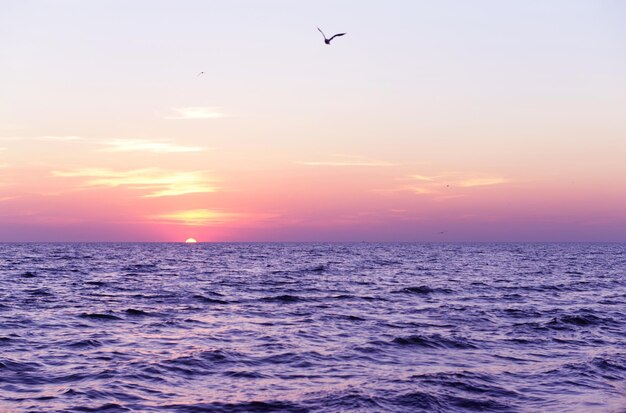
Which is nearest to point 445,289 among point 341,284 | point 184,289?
point 341,284

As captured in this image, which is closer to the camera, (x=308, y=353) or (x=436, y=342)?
(x=308, y=353)

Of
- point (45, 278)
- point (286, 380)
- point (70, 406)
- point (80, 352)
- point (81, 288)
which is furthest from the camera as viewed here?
point (45, 278)

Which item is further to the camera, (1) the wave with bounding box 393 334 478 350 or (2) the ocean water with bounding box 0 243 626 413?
(1) the wave with bounding box 393 334 478 350

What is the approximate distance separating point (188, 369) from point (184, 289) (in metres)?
27.5

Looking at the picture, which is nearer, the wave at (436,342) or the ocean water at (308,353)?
the ocean water at (308,353)

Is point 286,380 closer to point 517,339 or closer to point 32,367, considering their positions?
point 32,367

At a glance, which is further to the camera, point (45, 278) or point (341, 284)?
point (45, 278)

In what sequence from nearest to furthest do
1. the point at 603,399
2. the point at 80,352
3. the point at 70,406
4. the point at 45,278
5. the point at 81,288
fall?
the point at 70,406, the point at 603,399, the point at 80,352, the point at 81,288, the point at 45,278

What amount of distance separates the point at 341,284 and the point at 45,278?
2593 centimetres

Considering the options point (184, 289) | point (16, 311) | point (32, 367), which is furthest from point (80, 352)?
point (184, 289)

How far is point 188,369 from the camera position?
20.2m

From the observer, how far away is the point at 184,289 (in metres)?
47.1

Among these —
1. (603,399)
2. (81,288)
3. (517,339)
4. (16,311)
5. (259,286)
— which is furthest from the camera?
(259,286)

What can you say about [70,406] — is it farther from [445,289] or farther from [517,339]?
[445,289]
